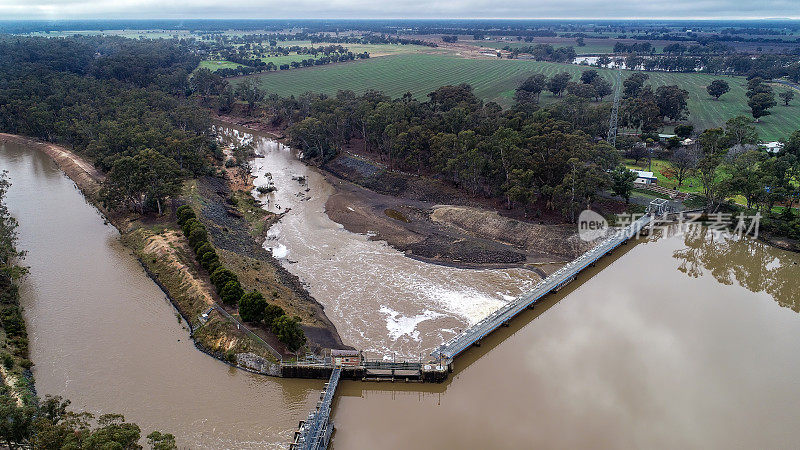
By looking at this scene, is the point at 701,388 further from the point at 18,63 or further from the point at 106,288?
the point at 18,63

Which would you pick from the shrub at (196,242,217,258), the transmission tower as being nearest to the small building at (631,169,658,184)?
the transmission tower

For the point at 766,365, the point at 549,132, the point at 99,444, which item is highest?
the point at 549,132

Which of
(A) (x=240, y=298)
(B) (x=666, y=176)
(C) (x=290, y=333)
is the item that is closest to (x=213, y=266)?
(A) (x=240, y=298)

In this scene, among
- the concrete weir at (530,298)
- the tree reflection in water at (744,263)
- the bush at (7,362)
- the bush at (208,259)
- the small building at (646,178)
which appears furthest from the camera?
the small building at (646,178)

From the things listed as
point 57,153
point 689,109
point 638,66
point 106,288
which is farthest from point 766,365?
point 638,66

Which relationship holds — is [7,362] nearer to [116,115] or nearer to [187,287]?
[187,287]

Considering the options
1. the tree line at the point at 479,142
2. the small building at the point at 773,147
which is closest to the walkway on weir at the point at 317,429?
the tree line at the point at 479,142

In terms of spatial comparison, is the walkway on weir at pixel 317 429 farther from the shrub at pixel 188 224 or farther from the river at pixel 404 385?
the shrub at pixel 188 224
